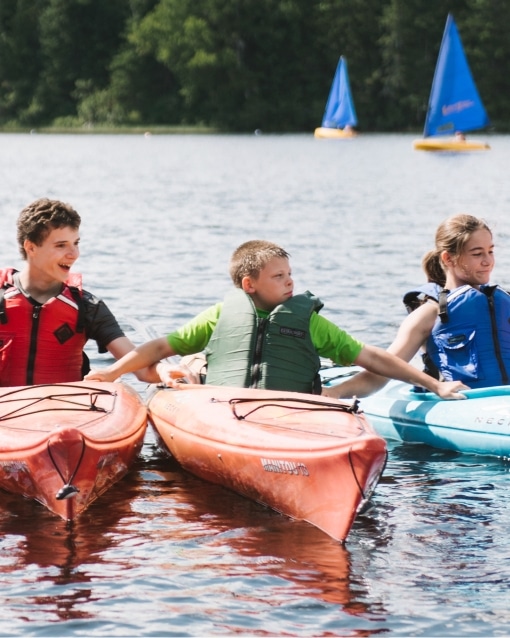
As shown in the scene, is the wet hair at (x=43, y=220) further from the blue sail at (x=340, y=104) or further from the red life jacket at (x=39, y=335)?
the blue sail at (x=340, y=104)

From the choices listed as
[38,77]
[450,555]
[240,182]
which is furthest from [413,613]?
[38,77]

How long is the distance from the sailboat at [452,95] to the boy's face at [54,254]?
3086cm

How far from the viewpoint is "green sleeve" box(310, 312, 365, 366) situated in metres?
5.97

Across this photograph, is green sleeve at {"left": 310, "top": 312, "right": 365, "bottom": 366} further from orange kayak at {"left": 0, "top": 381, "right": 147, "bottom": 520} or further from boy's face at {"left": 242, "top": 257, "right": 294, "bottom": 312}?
orange kayak at {"left": 0, "top": 381, "right": 147, "bottom": 520}

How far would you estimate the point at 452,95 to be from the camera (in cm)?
3700

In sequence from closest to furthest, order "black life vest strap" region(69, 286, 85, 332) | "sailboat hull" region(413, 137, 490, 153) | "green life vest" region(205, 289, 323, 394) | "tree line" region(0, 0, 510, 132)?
"green life vest" region(205, 289, 323, 394) < "black life vest strap" region(69, 286, 85, 332) < "sailboat hull" region(413, 137, 490, 153) < "tree line" region(0, 0, 510, 132)

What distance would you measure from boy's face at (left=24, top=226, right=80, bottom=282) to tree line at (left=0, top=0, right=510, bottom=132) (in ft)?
181

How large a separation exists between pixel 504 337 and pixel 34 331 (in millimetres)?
2413

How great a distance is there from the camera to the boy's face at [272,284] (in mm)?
5926

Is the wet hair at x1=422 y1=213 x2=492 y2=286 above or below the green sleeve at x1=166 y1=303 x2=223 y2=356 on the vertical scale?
above

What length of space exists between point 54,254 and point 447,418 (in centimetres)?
218

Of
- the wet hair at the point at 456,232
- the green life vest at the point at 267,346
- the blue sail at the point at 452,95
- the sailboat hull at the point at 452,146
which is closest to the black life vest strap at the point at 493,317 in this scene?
the wet hair at the point at 456,232

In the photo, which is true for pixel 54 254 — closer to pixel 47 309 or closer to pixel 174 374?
pixel 47 309

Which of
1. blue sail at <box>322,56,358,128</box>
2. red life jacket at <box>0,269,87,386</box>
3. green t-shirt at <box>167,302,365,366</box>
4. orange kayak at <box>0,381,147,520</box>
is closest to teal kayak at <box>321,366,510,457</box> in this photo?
green t-shirt at <box>167,302,365,366</box>
